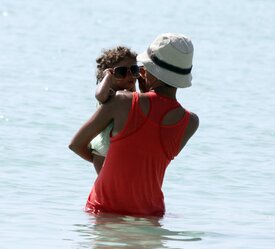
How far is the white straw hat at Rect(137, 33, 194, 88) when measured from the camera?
6699 mm

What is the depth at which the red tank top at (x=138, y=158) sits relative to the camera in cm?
670

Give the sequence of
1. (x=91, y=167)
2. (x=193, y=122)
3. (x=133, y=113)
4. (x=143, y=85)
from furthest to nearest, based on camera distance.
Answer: (x=91, y=167) → (x=143, y=85) → (x=193, y=122) → (x=133, y=113)

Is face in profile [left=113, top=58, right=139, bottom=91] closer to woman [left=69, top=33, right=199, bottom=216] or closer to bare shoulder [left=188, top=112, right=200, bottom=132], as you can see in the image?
woman [left=69, top=33, right=199, bottom=216]

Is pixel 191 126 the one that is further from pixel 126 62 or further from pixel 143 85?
pixel 126 62

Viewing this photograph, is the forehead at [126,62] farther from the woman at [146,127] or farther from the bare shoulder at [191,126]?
the bare shoulder at [191,126]

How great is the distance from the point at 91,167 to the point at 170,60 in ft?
13.6

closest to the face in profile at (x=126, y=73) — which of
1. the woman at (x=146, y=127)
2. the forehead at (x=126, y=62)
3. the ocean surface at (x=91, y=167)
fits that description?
the forehead at (x=126, y=62)

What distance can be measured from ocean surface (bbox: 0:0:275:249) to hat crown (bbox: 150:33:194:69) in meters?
0.96

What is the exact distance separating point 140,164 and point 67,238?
0.81 metres

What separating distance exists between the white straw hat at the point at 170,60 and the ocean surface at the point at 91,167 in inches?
34.8

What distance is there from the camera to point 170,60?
265 inches

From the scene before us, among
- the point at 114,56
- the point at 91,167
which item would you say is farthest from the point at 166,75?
the point at 91,167

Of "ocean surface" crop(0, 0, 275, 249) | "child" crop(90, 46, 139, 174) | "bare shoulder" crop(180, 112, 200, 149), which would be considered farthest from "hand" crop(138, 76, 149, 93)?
"ocean surface" crop(0, 0, 275, 249)

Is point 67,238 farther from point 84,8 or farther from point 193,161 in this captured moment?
point 84,8
